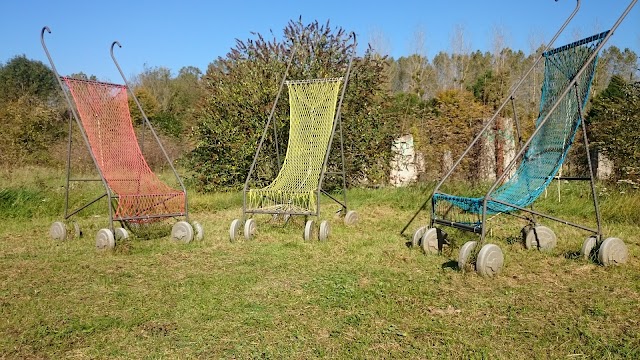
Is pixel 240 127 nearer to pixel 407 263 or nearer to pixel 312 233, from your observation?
pixel 312 233

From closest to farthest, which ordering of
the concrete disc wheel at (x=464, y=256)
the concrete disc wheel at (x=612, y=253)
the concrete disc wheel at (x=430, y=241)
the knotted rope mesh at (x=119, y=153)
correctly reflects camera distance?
1. the concrete disc wheel at (x=464, y=256)
2. the concrete disc wheel at (x=612, y=253)
3. the concrete disc wheel at (x=430, y=241)
4. the knotted rope mesh at (x=119, y=153)

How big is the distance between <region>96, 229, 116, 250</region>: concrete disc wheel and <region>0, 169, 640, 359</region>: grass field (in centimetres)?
11

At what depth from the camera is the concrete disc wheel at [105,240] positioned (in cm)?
473

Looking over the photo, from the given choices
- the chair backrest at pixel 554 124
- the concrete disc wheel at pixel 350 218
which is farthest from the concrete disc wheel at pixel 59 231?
the chair backrest at pixel 554 124

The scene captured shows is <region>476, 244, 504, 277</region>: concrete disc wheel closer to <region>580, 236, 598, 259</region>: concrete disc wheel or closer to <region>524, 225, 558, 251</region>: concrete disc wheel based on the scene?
<region>580, 236, 598, 259</region>: concrete disc wheel

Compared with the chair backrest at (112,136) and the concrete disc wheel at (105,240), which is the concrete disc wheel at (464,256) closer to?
the concrete disc wheel at (105,240)

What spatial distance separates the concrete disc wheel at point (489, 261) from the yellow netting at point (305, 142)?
226 cm

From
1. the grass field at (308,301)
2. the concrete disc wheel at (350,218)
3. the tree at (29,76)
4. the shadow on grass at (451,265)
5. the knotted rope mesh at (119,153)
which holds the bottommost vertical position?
the grass field at (308,301)

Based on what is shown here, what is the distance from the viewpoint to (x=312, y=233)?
17.1ft

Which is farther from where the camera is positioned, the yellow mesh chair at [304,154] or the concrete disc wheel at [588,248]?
the yellow mesh chair at [304,154]

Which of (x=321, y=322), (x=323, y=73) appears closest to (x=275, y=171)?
(x=323, y=73)

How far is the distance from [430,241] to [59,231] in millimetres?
3809

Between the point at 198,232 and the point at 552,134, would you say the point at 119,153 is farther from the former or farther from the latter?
the point at 552,134

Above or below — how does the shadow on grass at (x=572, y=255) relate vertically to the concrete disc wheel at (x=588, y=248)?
below
